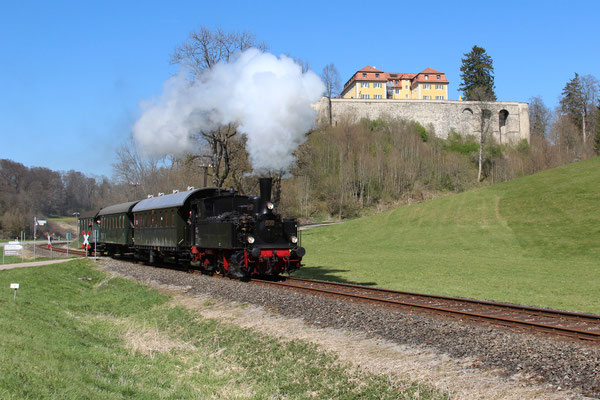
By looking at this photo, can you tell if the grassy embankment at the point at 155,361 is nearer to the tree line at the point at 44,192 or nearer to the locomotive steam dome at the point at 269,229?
the locomotive steam dome at the point at 269,229

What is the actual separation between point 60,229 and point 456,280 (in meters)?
94.6

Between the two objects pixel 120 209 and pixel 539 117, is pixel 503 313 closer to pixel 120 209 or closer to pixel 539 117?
pixel 120 209

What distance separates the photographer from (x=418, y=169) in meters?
81.1

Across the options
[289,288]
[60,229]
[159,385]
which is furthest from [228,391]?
[60,229]

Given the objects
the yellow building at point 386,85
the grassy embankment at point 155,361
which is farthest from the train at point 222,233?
the yellow building at point 386,85

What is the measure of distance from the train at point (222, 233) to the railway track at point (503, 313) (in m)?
2.13

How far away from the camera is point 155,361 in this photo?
368 inches

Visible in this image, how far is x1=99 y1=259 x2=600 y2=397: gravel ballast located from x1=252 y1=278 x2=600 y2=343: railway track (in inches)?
20.2

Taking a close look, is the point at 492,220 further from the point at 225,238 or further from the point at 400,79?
the point at 400,79

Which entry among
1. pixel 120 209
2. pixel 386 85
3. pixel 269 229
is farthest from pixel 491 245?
pixel 386 85

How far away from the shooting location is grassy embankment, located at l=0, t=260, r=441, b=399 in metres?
6.78

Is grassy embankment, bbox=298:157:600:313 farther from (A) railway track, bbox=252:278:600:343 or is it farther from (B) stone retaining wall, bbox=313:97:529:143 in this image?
(B) stone retaining wall, bbox=313:97:529:143

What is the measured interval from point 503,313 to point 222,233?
9839mm

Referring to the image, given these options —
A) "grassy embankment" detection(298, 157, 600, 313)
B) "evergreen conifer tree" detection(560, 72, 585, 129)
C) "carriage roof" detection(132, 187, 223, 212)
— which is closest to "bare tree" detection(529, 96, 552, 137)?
"evergreen conifer tree" detection(560, 72, 585, 129)
